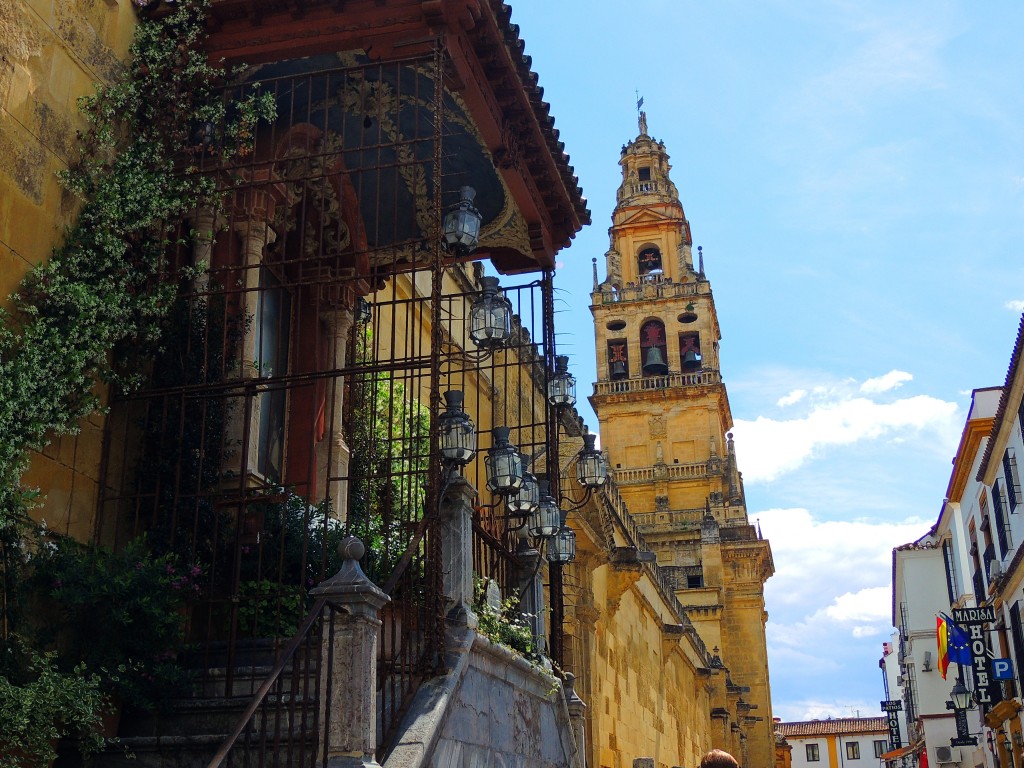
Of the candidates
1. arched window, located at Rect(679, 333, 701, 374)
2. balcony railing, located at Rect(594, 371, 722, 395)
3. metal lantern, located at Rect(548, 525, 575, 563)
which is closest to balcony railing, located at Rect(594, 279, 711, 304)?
arched window, located at Rect(679, 333, 701, 374)

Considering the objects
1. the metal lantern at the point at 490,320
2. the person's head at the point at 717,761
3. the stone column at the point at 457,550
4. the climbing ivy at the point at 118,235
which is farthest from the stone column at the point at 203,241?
the person's head at the point at 717,761

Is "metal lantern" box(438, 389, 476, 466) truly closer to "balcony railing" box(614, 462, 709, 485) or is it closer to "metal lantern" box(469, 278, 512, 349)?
"metal lantern" box(469, 278, 512, 349)

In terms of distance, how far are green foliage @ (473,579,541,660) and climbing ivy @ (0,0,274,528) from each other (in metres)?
3.02

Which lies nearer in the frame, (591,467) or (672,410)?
(591,467)

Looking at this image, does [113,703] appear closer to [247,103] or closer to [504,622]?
[504,622]

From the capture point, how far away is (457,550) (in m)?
7.66

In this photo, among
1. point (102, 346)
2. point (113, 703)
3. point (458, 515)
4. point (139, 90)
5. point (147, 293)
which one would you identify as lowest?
point (113, 703)

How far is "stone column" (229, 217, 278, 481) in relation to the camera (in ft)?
28.7

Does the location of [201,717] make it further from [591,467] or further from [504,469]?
[591,467]

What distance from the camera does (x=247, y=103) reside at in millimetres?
8531

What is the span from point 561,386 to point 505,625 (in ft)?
10.4

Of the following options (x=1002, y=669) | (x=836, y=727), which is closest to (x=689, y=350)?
(x=1002, y=669)

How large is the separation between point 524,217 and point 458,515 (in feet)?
13.3

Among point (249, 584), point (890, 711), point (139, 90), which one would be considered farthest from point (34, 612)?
point (890, 711)
